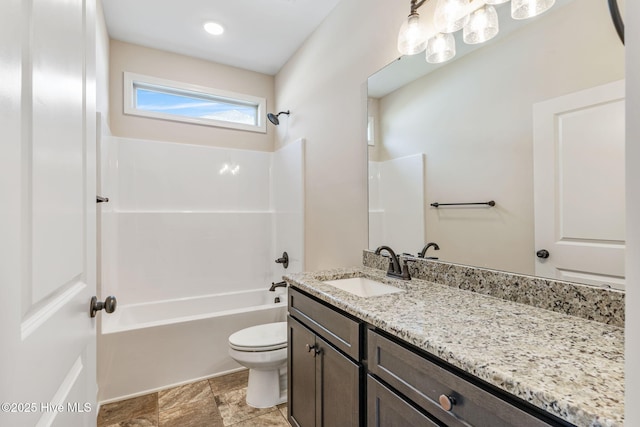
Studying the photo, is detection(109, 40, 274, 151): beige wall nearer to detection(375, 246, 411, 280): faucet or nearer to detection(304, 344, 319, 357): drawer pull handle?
detection(375, 246, 411, 280): faucet

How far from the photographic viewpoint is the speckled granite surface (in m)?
0.91

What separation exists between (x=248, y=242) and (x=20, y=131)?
276cm

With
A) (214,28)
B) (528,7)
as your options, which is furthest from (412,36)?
(214,28)

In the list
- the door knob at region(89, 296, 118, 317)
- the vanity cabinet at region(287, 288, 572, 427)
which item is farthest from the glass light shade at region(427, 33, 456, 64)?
the door knob at region(89, 296, 118, 317)

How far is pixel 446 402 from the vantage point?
2.46ft

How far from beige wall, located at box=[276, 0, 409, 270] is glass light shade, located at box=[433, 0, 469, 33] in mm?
330

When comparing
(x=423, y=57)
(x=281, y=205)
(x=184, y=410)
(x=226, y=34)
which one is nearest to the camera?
(x=423, y=57)

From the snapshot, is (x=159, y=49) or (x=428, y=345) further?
(x=159, y=49)

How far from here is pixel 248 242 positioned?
3.24 meters

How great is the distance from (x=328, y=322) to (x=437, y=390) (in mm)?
555

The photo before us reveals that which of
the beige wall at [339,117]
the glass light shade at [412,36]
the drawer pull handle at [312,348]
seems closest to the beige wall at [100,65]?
the beige wall at [339,117]

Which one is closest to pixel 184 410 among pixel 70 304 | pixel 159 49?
pixel 70 304

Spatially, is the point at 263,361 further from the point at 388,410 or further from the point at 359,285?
the point at 388,410

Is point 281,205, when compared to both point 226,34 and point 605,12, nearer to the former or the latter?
point 226,34
